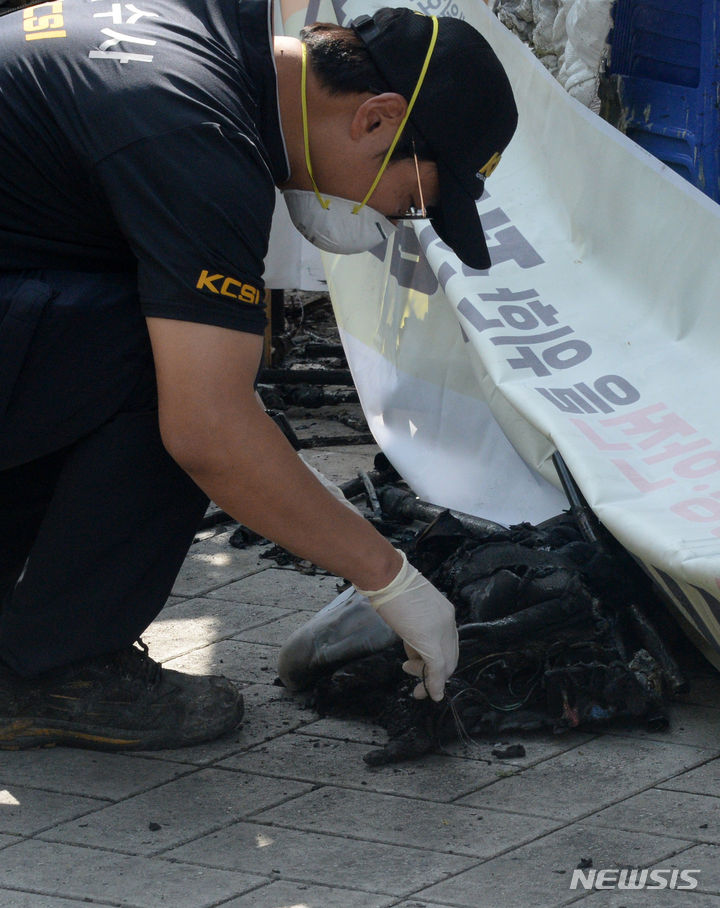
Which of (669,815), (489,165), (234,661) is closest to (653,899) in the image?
(669,815)

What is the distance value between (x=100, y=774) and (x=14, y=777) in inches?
6.1

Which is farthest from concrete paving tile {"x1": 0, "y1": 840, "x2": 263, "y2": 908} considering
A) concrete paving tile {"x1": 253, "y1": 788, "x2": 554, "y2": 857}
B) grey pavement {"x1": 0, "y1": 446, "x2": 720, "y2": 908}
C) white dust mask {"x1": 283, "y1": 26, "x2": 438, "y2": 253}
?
white dust mask {"x1": 283, "y1": 26, "x2": 438, "y2": 253}

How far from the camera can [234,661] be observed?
2.71m

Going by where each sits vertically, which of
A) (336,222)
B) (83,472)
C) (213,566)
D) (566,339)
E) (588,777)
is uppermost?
(336,222)

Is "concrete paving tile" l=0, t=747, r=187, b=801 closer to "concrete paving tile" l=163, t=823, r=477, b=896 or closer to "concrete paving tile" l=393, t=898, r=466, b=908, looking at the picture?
"concrete paving tile" l=163, t=823, r=477, b=896

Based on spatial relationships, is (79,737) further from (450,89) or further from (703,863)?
(450,89)

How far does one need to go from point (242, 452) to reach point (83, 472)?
389mm

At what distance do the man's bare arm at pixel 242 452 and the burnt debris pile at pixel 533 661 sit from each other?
1.17ft

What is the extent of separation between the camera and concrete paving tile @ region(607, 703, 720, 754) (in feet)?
7.63

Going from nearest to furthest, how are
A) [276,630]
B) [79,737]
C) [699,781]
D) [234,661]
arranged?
[699,781] < [79,737] < [234,661] < [276,630]

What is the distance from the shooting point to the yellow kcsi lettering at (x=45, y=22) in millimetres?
2023

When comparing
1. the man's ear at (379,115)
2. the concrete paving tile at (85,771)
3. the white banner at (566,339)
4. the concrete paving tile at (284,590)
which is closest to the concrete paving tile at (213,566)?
the concrete paving tile at (284,590)

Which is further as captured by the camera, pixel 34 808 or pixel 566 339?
pixel 566 339

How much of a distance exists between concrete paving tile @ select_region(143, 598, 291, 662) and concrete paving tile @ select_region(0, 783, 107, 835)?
0.59 m
